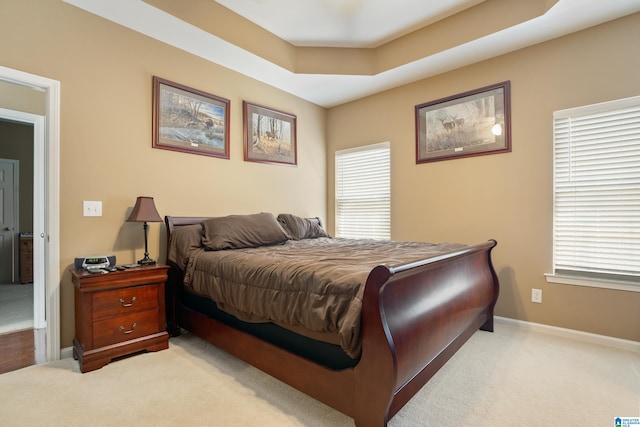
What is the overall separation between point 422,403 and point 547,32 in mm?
3287

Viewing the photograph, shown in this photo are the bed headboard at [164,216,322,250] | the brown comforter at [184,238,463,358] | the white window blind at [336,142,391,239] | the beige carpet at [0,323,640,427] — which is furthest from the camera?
the white window blind at [336,142,391,239]

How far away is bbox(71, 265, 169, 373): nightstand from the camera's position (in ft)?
6.85

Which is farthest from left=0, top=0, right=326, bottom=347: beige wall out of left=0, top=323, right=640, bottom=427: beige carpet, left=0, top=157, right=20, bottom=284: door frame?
left=0, top=157, right=20, bottom=284: door frame

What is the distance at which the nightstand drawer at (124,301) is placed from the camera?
213cm

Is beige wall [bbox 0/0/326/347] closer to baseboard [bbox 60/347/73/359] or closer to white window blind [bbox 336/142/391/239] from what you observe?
baseboard [bbox 60/347/73/359]

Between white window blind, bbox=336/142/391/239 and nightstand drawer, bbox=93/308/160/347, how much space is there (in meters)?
2.82

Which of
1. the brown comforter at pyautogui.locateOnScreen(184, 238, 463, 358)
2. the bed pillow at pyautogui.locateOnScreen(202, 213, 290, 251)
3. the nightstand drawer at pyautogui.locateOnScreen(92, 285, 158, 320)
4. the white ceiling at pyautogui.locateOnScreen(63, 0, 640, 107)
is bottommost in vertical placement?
the nightstand drawer at pyautogui.locateOnScreen(92, 285, 158, 320)

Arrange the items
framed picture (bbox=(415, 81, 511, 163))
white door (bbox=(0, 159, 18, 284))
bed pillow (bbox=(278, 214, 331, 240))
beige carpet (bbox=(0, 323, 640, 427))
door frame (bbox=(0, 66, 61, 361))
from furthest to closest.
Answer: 1. white door (bbox=(0, 159, 18, 284))
2. bed pillow (bbox=(278, 214, 331, 240))
3. framed picture (bbox=(415, 81, 511, 163))
4. door frame (bbox=(0, 66, 61, 361))
5. beige carpet (bbox=(0, 323, 640, 427))

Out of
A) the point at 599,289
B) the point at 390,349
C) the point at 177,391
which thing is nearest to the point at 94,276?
the point at 177,391

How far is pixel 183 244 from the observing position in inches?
105

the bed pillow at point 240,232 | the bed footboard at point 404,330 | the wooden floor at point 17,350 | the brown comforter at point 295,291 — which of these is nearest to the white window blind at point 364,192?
the bed pillow at point 240,232

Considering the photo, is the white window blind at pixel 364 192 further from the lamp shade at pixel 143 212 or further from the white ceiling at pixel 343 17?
the lamp shade at pixel 143 212

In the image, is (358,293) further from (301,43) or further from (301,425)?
(301,43)

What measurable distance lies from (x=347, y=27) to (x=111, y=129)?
2560 millimetres
